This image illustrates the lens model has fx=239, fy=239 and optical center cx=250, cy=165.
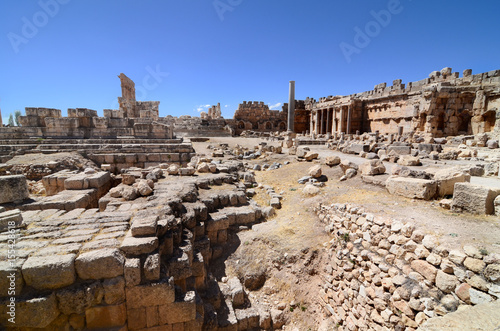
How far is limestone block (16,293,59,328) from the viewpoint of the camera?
262 cm

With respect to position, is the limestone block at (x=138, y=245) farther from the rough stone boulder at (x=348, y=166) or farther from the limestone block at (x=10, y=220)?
the rough stone boulder at (x=348, y=166)

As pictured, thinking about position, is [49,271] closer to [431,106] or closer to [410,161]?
[410,161]

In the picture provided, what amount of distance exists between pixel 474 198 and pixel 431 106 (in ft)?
52.1

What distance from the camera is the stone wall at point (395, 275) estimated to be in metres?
3.09

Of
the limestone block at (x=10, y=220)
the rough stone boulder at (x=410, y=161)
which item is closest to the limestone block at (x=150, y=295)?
the limestone block at (x=10, y=220)

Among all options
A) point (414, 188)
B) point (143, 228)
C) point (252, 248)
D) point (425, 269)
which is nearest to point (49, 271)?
point (143, 228)

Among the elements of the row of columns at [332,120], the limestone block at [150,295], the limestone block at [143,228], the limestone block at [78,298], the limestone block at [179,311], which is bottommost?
the limestone block at [179,311]

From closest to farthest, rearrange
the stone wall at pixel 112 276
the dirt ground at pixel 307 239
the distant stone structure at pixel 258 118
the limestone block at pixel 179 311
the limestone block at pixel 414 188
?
the stone wall at pixel 112 276 → the limestone block at pixel 179 311 → the dirt ground at pixel 307 239 → the limestone block at pixel 414 188 → the distant stone structure at pixel 258 118

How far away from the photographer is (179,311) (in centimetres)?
339

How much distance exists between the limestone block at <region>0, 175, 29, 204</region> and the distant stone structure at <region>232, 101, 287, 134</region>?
93.5 feet

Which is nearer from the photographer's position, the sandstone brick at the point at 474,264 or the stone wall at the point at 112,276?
the stone wall at the point at 112,276

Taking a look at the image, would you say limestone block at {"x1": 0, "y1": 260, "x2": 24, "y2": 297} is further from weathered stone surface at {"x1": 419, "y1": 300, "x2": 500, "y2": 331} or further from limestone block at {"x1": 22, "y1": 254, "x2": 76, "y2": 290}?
weathered stone surface at {"x1": 419, "y1": 300, "x2": 500, "y2": 331}

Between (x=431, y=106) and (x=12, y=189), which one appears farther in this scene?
(x=431, y=106)

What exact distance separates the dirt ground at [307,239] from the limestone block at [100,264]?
296 centimetres
